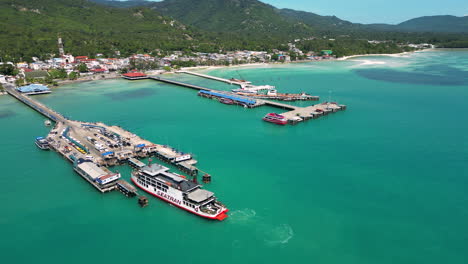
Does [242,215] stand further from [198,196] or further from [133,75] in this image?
[133,75]

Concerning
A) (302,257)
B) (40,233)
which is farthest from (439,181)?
(40,233)

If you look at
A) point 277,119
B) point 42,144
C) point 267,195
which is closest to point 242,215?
point 267,195

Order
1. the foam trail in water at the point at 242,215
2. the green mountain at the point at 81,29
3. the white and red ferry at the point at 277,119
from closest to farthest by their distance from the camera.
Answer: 1. the foam trail in water at the point at 242,215
2. the white and red ferry at the point at 277,119
3. the green mountain at the point at 81,29

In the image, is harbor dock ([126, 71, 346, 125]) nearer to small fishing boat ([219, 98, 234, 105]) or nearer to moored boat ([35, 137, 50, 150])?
small fishing boat ([219, 98, 234, 105])

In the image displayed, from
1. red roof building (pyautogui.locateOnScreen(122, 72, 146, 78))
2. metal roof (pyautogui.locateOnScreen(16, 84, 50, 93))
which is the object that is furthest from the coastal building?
red roof building (pyautogui.locateOnScreen(122, 72, 146, 78))

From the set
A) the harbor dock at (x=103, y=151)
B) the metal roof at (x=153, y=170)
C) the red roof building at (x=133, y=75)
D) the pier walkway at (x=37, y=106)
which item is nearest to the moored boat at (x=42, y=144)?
the harbor dock at (x=103, y=151)

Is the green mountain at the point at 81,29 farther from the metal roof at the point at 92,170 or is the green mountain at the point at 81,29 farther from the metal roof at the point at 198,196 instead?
the metal roof at the point at 198,196
